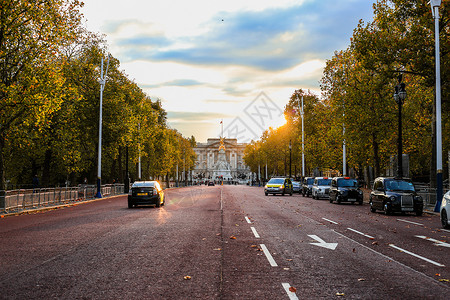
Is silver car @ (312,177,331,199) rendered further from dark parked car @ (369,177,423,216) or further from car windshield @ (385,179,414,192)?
car windshield @ (385,179,414,192)

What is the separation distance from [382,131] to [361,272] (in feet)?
103

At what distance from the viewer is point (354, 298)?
6516mm

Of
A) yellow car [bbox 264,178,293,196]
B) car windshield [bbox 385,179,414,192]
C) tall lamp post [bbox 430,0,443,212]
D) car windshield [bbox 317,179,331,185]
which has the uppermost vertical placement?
tall lamp post [bbox 430,0,443,212]

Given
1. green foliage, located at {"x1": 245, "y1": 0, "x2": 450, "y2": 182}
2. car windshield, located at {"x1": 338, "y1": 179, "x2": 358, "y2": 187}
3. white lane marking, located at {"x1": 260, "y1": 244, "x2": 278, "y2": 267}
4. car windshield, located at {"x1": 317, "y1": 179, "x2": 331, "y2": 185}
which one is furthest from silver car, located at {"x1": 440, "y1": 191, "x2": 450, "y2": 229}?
car windshield, located at {"x1": 317, "y1": 179, "x2": 331, "y2": 185}

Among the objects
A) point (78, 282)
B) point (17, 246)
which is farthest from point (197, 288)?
point (17, 246)

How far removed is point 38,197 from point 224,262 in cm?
2009

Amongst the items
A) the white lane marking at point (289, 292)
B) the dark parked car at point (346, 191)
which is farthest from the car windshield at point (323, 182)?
the white lane marking at point (289, 292)

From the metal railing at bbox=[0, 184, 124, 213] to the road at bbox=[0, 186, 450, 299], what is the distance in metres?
8.14

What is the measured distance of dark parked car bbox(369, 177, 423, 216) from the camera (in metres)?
22.5

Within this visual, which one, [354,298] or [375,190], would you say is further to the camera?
[375,190]

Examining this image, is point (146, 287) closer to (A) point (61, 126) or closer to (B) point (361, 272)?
(B) point (361, 272)

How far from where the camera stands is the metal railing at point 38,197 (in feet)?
75.7

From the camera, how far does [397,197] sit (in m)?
22.6

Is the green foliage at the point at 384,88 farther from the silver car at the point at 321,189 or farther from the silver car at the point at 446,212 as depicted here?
the silver car at the point at 446,212
